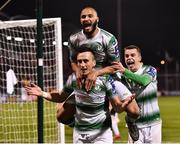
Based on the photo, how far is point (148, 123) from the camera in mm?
8523

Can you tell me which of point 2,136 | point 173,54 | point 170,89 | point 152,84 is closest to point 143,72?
point 152,84

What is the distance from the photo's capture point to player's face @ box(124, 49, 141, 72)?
27.3ft

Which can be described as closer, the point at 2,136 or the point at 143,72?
the point at 143,72

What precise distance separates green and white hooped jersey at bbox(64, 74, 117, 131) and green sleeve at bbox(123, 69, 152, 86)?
2.73ft

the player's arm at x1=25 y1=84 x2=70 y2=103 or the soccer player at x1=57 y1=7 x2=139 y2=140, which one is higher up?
the soccer player at x1=57 y1=7 x2=139 y2=140

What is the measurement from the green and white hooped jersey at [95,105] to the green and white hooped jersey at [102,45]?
0.64 metres

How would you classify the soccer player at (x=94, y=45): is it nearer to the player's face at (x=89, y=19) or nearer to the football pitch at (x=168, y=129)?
the player's face at (x=89, y=19)

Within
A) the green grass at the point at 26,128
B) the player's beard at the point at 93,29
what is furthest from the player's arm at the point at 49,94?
the green grass at the point at 26,128

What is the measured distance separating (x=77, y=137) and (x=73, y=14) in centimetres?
4609

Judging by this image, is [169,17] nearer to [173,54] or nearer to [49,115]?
[173,54]

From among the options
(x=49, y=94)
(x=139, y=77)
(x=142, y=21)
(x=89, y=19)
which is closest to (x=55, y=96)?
(x=49, y=94)

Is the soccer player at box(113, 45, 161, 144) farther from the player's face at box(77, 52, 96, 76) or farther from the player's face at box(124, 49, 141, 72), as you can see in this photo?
the player's face at box(77, 52, 96, 76)

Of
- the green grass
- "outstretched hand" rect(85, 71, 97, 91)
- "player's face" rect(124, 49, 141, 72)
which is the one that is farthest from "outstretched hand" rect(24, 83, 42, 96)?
the green grass

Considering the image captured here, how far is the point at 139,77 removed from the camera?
7766 mm
